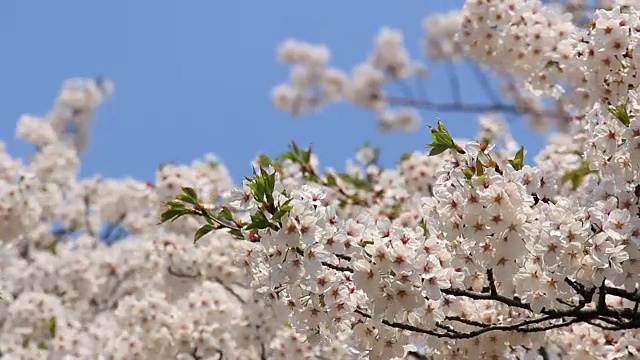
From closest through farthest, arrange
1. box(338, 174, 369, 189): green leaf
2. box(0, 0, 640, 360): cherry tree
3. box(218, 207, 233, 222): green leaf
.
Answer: box(0, 0, 640, 360): cherry tree, box(218, 207, 233, 222): green leaf, box(338, 174, 369, 189): green leaf

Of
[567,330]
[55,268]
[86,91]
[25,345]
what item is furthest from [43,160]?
[567,330]

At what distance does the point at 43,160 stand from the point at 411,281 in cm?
911

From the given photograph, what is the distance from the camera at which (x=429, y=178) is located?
6652 mm

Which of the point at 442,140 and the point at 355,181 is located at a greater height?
the point at 355,181

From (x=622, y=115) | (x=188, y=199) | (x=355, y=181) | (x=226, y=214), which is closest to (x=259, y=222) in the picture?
(x=226, y=214)

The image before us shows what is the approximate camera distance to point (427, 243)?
3.10 metres

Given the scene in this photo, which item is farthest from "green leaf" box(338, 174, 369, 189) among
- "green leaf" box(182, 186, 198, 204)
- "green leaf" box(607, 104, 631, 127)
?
"green leaf" box(607, 104, 631, 127)

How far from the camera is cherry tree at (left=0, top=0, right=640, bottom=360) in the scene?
3.01 meters

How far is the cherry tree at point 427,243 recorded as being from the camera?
301cm

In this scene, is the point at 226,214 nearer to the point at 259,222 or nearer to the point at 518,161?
the point at 259,222

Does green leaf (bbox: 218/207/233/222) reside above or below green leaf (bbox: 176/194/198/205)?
below

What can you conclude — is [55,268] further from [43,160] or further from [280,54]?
[280,54]

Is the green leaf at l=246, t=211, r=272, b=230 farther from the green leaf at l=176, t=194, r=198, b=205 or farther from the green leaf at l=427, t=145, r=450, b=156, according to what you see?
the green leaf at l=427, t=145, r=450, b=156

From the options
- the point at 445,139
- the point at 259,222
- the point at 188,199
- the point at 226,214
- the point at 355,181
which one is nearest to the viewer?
the point at 259,222
